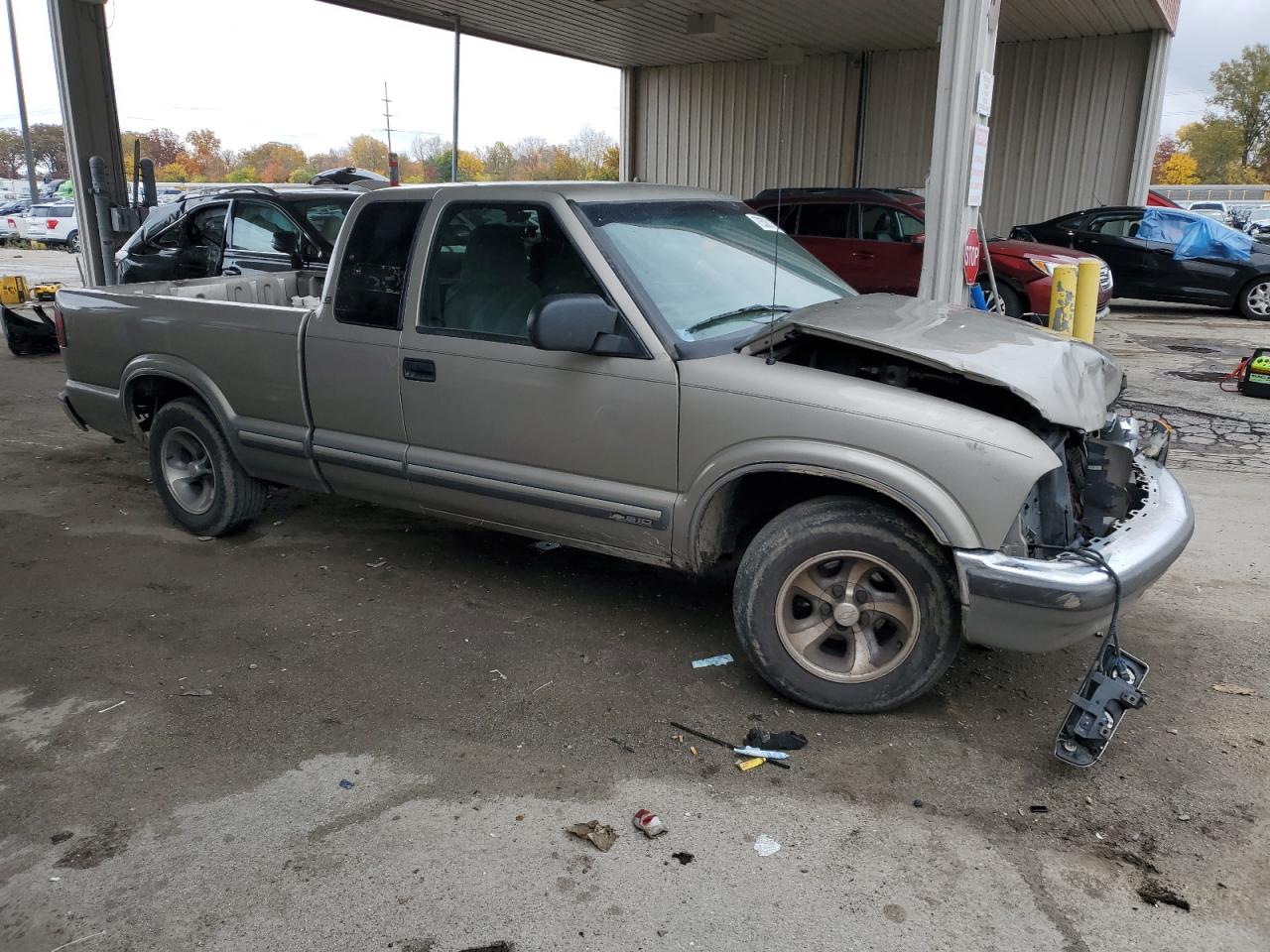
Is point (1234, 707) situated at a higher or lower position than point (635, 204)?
lower

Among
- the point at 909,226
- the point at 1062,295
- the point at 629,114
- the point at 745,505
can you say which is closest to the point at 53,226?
the point at 629,114

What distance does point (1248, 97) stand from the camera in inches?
2601

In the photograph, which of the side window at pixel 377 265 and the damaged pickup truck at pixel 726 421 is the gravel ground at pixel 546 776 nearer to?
the damaged pickup truck at pixel 726 421

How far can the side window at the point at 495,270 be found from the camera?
4.00 m

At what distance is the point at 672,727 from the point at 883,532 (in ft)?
3.35

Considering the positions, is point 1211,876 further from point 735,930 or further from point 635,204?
point 635,204

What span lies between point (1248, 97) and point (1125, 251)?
2555 inches

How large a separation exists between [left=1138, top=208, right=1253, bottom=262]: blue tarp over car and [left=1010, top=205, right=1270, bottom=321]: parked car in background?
0.05 meters

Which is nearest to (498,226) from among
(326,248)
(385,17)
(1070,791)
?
(1070,791)

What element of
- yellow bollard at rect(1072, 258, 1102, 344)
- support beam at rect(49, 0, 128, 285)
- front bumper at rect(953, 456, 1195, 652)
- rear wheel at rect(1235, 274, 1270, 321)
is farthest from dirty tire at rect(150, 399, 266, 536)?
rear wheel at rect(1235, 274, 1270, 321)

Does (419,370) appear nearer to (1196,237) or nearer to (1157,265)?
(1157,265)

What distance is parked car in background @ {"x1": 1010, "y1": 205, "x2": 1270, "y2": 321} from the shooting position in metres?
14.4

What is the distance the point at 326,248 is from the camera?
358 inches

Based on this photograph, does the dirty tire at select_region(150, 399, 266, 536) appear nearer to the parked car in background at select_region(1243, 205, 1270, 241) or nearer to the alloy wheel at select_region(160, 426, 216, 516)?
the alloy wheel at select_region(160, 426, 216, 516)
